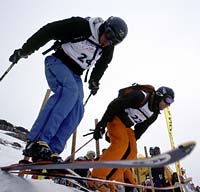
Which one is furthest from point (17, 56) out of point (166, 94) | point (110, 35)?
point (166, 94)

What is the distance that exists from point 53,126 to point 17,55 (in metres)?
0.83

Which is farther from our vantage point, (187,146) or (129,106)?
(129,106)

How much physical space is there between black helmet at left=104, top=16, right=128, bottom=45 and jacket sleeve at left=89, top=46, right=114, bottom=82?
1.10 ft

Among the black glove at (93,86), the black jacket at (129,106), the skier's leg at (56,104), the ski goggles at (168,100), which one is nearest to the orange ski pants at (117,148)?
the black jacket at (129,106)

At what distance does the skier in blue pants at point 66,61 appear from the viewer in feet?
8.25

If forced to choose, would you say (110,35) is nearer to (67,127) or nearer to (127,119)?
(67,127)

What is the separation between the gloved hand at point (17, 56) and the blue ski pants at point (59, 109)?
294 millimetres

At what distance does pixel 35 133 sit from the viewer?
2.42 meters

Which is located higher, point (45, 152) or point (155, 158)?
point (45, 152)

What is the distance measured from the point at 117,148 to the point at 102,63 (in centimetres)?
108

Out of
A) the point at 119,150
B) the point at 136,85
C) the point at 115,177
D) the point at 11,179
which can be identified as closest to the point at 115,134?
the point at 119,150

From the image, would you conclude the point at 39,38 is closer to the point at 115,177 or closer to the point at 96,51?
the point at 96,51

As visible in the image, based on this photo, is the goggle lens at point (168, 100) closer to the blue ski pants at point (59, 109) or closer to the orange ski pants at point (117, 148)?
the orange ski pants at point (117, 148)

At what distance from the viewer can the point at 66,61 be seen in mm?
2904
